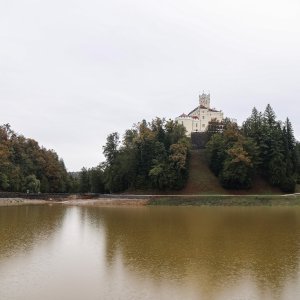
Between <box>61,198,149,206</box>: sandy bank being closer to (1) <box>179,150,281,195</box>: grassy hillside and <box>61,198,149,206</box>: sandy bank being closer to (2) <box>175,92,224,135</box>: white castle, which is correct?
(1) <box>179,150,281,195</box>: grassy hillside

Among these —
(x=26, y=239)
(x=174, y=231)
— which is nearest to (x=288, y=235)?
(x=174, y=231)

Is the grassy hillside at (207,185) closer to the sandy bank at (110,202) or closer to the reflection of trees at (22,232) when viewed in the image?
the sandy bank at (110,202)

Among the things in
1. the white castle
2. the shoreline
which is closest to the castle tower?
the white castle

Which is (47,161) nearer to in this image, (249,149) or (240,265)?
(249,149)

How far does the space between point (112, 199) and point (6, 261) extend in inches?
2158

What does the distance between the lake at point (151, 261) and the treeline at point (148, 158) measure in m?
41.6

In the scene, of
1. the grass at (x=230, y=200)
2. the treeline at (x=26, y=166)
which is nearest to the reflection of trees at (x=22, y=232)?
the grass at (x=230, y=200)

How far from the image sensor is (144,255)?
2728 cm

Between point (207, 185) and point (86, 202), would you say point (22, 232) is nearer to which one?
point (86, 202)

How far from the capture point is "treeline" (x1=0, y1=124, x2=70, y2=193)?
8960 cm

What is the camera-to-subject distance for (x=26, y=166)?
98312 millimetres

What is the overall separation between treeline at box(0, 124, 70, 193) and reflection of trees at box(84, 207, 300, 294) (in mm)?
49492

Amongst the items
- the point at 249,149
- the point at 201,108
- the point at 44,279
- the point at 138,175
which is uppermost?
the point at 201,108

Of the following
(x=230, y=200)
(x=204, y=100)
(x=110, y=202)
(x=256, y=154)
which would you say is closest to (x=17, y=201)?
(x=110, y=202)
